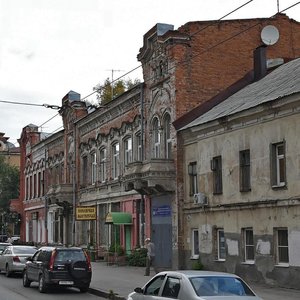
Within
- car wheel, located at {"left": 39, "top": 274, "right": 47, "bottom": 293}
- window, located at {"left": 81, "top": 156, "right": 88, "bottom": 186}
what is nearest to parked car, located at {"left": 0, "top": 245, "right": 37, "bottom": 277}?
car wheel, located at {"left": 39, "top": 274, "right": 47, "bottom": 293}

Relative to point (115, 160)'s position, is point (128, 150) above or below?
above

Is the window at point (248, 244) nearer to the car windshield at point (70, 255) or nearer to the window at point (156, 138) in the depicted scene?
the car windshield at point (70, 255)

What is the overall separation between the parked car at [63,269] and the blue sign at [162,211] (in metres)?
7.94

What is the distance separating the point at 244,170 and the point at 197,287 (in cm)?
1337

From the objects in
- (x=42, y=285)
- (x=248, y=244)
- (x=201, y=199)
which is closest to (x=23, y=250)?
(x=42, y=285)

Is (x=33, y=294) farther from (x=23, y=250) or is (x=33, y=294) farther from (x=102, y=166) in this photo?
(x=102, y=166)

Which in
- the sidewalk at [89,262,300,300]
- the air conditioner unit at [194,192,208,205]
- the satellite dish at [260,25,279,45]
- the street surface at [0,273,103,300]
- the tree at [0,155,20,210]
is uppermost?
the satellite dish at [260,25,279,45]

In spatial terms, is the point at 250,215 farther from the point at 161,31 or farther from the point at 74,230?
the point at 74,230

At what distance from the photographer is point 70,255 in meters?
23.2

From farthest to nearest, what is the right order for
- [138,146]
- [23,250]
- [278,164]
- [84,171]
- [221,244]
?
1. [84,171]
2. [138,146]
3. [23,250]
4. [221,244]
5. [278,164]

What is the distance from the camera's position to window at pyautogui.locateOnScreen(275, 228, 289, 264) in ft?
72.0

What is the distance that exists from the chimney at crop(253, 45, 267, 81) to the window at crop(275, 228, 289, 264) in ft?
32.4

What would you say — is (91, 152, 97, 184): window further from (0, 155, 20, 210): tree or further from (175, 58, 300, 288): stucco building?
(0, 155, 20, 210): tree

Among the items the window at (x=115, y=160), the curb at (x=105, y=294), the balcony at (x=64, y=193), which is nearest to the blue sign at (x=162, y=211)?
the window at (x=115, y=160)
